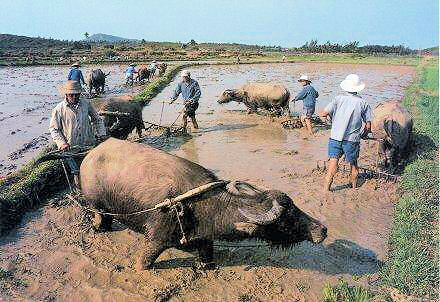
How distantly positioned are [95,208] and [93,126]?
1.49m

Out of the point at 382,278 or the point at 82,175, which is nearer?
the point at 382,278

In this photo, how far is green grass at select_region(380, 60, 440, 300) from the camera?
13.5 feet

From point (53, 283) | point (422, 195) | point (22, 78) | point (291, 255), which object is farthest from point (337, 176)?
point (22, 78)

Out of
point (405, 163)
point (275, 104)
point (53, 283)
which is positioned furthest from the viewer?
point (275, 104)

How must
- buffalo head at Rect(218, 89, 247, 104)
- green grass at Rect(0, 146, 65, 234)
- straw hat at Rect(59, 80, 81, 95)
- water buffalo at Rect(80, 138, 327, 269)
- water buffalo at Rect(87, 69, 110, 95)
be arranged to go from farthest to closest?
water buffalo at Rect(87, 69, 110, 95) → buffalo head at Rect(218, 89, 247, 104) → green grass at Rect(0, 146, 65, 234) → straw hat at Rect(59, 80, 81, 95) → water buffalo at Rect(80, 138, 327, 269)

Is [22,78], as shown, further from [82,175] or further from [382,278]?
[382,278]

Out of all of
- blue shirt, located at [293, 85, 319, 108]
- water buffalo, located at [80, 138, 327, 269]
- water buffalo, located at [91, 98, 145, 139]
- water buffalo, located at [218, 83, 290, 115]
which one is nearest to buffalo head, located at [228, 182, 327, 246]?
water buffalo, located at [80, 138, 327, 269]

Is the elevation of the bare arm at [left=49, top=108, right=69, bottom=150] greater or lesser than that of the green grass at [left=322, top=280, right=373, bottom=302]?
greater

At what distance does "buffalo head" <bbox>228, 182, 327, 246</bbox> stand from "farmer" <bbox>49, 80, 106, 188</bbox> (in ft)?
7.43

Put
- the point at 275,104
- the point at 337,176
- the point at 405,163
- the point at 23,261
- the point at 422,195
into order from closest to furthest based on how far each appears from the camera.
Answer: the point at 23,261
the point at 422,195
the point at 337,176
the point at 405,163
the point at 275,104

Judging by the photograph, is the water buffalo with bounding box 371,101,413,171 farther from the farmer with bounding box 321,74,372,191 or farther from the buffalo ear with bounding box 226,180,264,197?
the buffalo ear with bounding box 226,180,264,197

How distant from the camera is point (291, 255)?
4.80 meters

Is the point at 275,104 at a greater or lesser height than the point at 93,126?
lesser

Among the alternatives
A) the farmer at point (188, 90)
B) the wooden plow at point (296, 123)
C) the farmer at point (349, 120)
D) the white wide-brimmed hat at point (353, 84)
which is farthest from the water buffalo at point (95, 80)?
the white wide-brimmed hat at point (353, 84)
